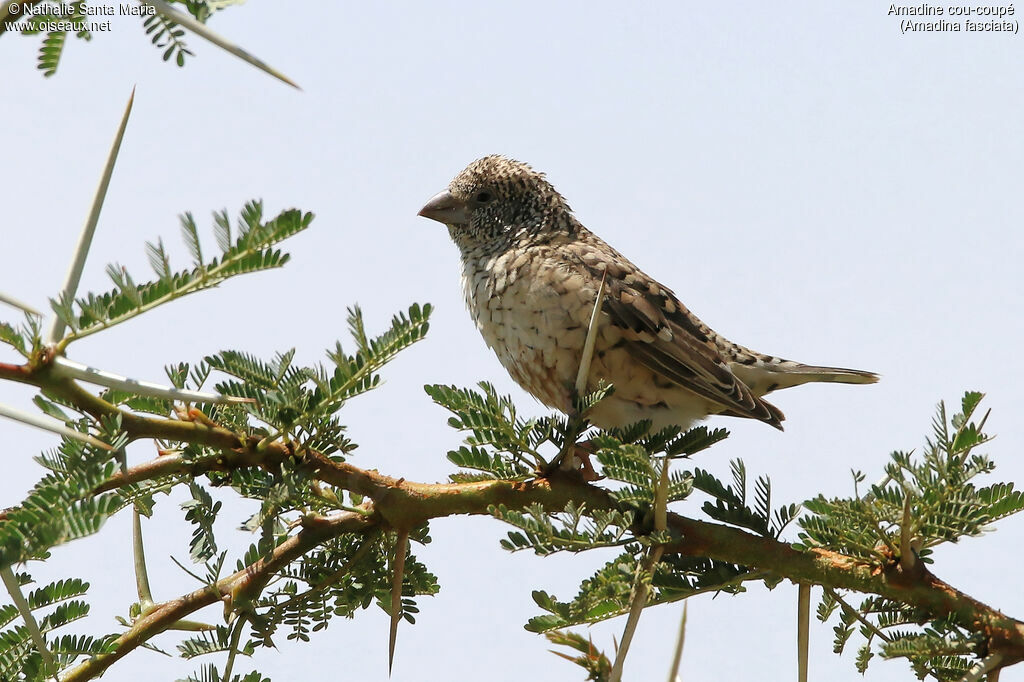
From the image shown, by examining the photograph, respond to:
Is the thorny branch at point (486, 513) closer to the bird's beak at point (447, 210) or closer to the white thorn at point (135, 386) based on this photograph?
the white thorn at point (135, 386)

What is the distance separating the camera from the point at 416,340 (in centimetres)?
249

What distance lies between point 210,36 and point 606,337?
2.96 m

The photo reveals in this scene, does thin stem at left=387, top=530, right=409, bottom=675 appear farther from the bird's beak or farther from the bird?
the bird's beak

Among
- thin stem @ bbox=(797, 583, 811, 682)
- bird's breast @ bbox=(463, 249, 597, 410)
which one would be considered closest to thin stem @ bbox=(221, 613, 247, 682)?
thin stem @ bbox=(797, 583, 811, 682)

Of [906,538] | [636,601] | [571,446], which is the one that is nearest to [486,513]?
[571,446]

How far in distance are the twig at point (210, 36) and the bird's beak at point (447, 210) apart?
153 inches

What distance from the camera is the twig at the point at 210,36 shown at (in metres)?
1.78

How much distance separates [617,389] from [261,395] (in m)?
2.45

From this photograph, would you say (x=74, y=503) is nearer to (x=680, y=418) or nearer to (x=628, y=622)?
(x=628, y=622)

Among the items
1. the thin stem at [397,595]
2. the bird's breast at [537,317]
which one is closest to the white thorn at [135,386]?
the thin stem at [397,595]

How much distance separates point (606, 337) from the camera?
458 cm

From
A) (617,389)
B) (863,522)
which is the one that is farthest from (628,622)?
(617,389)

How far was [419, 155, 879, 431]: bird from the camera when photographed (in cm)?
457

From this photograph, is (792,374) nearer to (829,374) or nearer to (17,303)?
(829,374)
